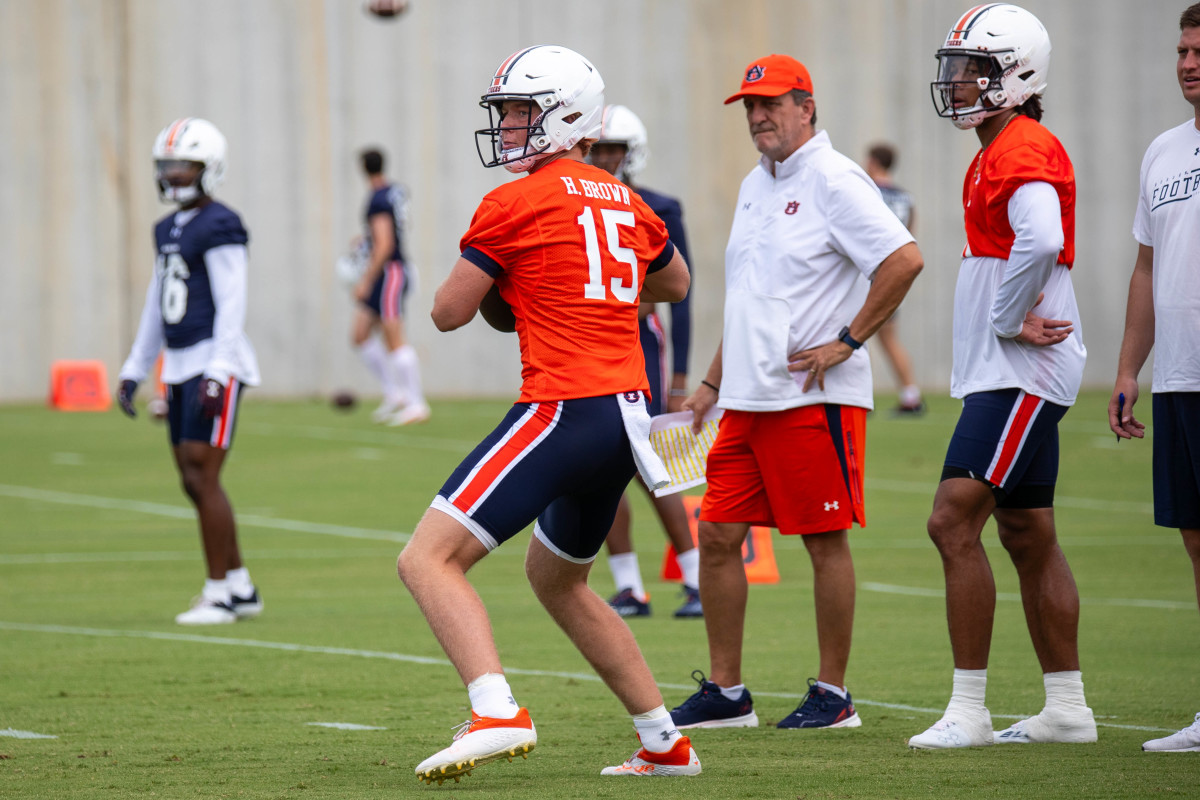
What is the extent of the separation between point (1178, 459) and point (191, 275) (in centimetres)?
509

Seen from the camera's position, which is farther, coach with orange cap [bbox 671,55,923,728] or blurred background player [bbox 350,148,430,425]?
blurred background player [bbox 350,148,430,425]

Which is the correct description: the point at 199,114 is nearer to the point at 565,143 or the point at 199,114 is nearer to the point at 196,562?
the point at 196,562

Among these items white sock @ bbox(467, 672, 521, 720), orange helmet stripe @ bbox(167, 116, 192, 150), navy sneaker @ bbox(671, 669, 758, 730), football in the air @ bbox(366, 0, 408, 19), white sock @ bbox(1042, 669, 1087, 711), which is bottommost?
navy sneaker @ bbox(671, 669, 758, 730)

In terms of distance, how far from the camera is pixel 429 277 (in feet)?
69.3

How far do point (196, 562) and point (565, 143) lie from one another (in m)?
6.37

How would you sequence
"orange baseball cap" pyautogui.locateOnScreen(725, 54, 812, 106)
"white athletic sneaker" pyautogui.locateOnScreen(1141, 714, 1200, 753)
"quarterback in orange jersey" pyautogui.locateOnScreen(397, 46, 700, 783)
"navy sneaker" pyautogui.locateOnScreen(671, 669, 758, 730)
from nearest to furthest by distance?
"quarterback in orange jersey" pyautogui.locateOnScreen(397, 46, 700, 783) → "white athletic sneaker" pyautogui.locateOnScreen(1141, 714, 1200, 753) → "navy sneaker" pyautogui.locateOnScreen(671, 669, 758, 730) → "orange baseball cap" pyautogui.locateOnScreen(725, 54, 812, 106)

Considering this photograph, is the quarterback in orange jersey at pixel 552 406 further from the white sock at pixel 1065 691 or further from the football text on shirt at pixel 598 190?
the white sock at pixel 1065 691

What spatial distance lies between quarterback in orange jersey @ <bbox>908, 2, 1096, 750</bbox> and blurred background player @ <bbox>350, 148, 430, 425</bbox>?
38.6 feet

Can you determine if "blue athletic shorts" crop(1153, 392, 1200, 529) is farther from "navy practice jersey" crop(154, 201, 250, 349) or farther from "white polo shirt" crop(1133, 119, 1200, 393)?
"navy practice jersey" crop(154, 201, 250, 349)

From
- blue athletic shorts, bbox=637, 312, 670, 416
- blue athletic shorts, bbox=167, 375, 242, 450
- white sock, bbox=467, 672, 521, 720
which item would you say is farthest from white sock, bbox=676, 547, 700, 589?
white sock, bbox=467, 672, 521, 720

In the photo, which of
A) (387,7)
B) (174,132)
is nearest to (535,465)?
(174,132)

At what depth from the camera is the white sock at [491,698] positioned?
399 cm

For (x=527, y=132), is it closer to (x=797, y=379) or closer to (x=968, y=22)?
(x=797, y=379)

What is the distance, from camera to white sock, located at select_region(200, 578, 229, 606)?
793 centimetres
